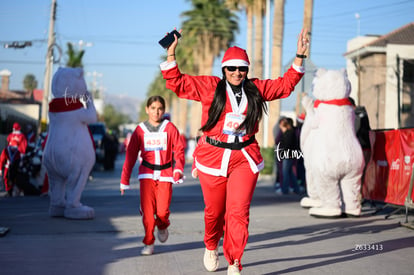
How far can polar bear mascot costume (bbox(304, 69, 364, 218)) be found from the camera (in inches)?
415

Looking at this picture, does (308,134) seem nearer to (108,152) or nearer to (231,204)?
(231,204)

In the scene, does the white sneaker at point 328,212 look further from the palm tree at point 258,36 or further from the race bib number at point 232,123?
the palm tree at point 258,36

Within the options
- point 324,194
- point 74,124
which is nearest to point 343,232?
point 324,194

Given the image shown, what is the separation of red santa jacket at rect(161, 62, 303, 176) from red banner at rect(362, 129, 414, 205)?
5.45 m

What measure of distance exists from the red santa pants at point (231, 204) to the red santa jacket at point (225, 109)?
6cm

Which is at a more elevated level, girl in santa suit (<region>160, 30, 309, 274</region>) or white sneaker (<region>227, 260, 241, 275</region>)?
girl in santa suit (<region>160, 30, 309, 274</region>)

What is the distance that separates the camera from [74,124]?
1070 cm

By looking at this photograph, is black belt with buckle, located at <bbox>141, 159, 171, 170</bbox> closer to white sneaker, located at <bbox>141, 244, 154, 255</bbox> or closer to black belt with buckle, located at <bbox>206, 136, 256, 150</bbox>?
white sneaker, located at <bbox>141, 244, 154, 255</bbox>

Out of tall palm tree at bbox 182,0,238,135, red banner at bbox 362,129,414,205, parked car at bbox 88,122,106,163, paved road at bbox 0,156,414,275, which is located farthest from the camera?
tall palm tree at bbox 182,0,238,135

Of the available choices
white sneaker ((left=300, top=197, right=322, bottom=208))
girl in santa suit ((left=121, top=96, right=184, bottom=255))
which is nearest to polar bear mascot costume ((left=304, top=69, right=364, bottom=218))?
white sneaker ((left=300, top=197, right=322, bottom=208))

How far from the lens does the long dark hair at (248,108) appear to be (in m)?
5.92

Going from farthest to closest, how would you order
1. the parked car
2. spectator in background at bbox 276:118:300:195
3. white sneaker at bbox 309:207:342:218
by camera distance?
the parked car → spectator in background at bbox 276:118:300:195 → white sneaker at bbox 309:207:342:218

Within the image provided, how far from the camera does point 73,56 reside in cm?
5550

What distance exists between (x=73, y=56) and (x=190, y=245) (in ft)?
162
